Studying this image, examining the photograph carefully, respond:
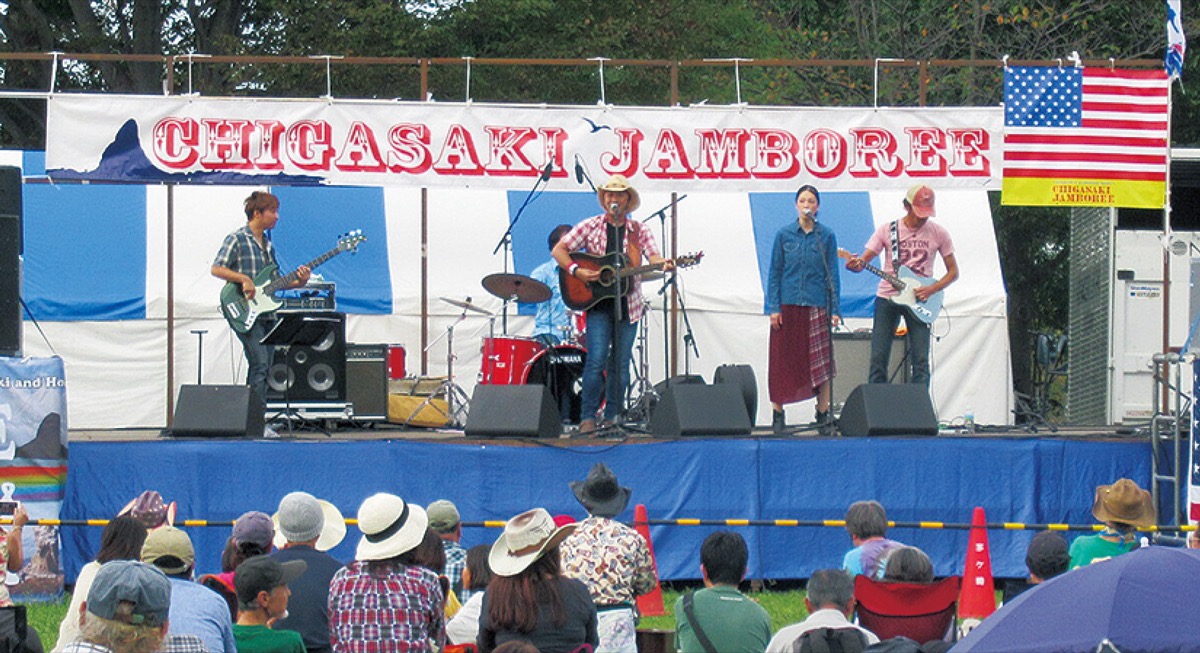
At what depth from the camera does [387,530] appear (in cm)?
623

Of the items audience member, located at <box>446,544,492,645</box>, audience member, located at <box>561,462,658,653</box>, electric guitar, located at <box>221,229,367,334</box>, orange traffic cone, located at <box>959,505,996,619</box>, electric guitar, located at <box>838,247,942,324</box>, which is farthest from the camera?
electric guitar, located at <box>838,247,942,324</box>

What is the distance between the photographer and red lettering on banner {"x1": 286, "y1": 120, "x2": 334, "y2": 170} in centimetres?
1236

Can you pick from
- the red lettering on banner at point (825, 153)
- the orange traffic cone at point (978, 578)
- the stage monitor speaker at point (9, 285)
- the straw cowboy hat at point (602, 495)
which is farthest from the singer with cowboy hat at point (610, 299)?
the straw cowboy hat at point (602, 495)

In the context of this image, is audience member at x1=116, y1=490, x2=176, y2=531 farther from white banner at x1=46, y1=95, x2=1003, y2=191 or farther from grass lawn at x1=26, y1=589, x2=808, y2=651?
white banner at x1=46, y1=95, x2=1003, y2=191

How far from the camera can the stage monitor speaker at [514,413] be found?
442 inches

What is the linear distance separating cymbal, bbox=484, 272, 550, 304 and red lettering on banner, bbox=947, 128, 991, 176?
300 centimetres

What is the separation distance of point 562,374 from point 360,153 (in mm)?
2170

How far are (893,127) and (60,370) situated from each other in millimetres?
5799

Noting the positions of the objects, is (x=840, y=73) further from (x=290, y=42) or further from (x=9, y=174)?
(x=9, y=174)

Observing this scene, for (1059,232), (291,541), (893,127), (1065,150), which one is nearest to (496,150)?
(893,127)

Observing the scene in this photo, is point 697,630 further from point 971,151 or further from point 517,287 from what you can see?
point 971,151

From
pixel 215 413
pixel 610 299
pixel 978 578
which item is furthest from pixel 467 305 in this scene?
pixel 978 578

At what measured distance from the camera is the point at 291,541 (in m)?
6.83

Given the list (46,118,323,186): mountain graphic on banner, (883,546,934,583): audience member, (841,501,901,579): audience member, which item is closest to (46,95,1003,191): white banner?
(46,118,323,186): mountain graphic on banner
